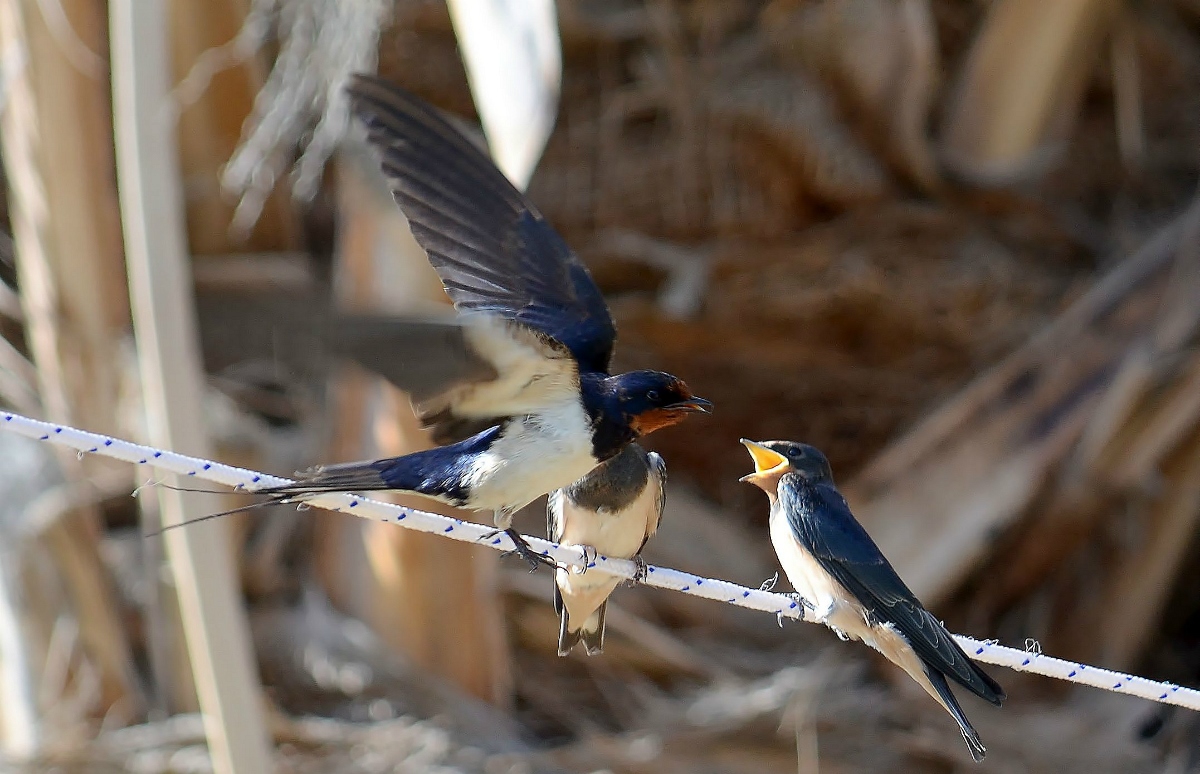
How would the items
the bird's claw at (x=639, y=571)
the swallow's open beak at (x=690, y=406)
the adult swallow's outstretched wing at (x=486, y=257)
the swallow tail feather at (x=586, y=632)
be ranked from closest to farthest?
1. the adult swallow's outstretched wing at (x=486, y=257)
2. the swallow's open beak at (x=690, y=406)
3. the bird's claw at (x=639, y=571)
4. the swallow tail feather at (x=586, y=632)

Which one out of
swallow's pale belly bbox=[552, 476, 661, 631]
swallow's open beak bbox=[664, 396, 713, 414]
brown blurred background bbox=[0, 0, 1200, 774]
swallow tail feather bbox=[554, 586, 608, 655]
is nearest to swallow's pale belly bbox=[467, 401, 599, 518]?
swallow's open beak bbox=[664, 396, 713, 414]

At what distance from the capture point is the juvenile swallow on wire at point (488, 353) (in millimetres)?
1836

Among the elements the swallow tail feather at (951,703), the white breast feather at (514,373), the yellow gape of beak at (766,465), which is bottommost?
the swallow tail feather at (951,703)

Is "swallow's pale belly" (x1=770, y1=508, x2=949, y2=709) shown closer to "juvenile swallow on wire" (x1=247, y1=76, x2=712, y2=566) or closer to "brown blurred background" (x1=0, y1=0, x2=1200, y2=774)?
"juvenile swallow on wire" (x1=247, y1=76, x2=712, y2=566)

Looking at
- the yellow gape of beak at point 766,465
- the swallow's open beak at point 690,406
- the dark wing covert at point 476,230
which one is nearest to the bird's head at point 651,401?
the swallow's open beak at point 690,406

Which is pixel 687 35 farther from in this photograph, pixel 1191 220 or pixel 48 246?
pixel 48 246

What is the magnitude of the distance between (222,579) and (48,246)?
1.40 metres

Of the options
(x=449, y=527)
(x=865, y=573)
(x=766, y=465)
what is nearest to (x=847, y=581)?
(x=865, y=573)

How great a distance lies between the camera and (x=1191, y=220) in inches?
165

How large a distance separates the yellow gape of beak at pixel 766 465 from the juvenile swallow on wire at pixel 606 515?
7.3 inches

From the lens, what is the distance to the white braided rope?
161 centimetres

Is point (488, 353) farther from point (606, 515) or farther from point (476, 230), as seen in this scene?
point (606, 515)

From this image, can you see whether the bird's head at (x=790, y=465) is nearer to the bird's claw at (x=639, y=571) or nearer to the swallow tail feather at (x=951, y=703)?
the bird's claw at (x=639, y=571)

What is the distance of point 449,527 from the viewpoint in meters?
1.83
